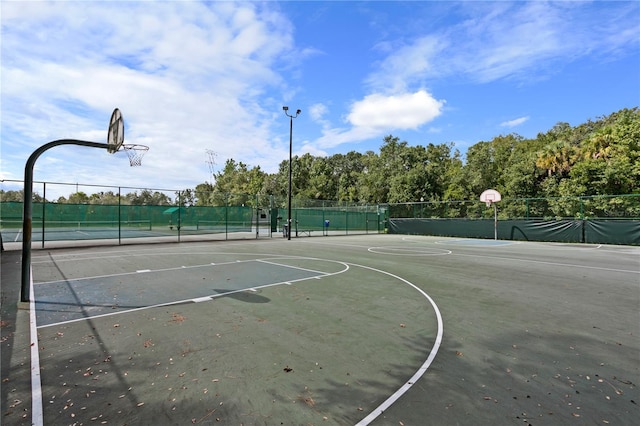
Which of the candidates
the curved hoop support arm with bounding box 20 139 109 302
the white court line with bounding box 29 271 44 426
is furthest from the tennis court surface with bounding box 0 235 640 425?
the curved hoop support arm with bounding box 20 139 109 302

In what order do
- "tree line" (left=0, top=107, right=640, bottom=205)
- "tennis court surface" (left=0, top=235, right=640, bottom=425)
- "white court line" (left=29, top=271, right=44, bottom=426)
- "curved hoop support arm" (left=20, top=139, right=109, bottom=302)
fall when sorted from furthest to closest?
"tree line" (left=0, top=107, right=640, bottom=205)
"curved hoop support arm" (left=20, top=139, right=109, bottom=302)
"tennis court surface" (left=0, top=235, right=640, bottom=425)
"white court line" (left=29, top=271, right=44, bottom=426)

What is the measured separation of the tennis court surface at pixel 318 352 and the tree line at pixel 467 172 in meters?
14.6

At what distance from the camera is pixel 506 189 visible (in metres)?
32.3

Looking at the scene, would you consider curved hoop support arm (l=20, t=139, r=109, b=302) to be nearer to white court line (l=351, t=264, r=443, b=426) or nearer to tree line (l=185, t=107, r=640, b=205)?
white court line (l=351, t=264, r=443, b=426)

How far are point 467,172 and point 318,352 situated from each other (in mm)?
38636

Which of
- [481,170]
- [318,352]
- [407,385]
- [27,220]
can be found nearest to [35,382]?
[318,352]

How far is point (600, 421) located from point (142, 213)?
22.6m

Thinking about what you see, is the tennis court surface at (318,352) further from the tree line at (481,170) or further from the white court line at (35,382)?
the tree line at (481,170)

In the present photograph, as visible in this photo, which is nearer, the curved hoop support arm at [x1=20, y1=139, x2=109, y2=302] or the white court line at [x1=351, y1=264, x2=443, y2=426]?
the white court line at [x1=351, y1=264, x2=443, y2=426]

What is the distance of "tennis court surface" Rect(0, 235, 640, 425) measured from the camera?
267 centimetres

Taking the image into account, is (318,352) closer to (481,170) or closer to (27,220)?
(27,220)

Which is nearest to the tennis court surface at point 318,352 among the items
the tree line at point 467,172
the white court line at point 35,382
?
the white court line at point 35,382

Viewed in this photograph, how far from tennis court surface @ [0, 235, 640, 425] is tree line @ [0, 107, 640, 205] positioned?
14580 mm

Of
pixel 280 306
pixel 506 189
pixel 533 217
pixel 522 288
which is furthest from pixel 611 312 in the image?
pixel 506 189
